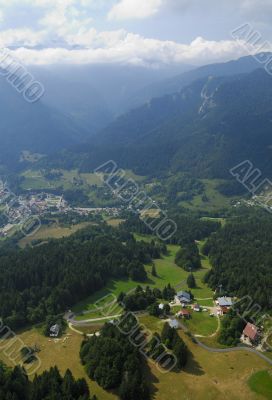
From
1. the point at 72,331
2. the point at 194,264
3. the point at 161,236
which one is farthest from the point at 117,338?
the point at 161,236

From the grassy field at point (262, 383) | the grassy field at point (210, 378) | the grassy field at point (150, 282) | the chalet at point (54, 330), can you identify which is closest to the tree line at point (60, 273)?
the grassy field at point (150, 282)

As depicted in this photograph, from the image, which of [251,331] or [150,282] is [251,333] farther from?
[150,282]

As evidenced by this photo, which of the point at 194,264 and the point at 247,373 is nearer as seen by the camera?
the point at 247,373

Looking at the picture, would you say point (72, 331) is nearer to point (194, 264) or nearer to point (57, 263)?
point (57, 263)

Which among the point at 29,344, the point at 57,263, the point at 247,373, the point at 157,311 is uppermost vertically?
the point at 57,263

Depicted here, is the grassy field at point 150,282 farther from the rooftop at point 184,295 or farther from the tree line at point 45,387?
the tree line at point 45,387
